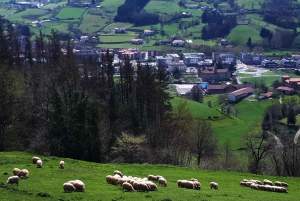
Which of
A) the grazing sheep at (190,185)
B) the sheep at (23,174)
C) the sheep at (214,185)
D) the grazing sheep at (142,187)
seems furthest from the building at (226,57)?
the sheep at (23,174)

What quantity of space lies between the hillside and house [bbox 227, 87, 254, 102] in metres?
93.8

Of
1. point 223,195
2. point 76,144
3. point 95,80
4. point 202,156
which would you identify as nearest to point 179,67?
point 95,80

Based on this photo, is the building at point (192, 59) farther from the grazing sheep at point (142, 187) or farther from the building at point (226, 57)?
the grazing sheep at point (142, 187)

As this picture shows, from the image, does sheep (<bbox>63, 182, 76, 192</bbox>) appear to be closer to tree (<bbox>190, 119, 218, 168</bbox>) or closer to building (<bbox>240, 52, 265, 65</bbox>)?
tree (<bbox>190, 119, 218, 168</bbox>)

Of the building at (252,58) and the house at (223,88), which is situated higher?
the building at (252,58)

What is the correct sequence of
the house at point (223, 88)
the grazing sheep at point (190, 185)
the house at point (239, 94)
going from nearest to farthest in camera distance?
the grazing sheep at point (190, 185), the house at point (239, 94), the house at point (223, 88)

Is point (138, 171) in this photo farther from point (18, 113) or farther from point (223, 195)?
point (18, 113)

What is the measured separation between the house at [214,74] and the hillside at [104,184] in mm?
128077

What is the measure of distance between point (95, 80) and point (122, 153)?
28607 millimetres

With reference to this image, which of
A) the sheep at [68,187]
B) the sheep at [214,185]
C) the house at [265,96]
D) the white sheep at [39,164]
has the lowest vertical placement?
the house at [265,96]

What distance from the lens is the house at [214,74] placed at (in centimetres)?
16988

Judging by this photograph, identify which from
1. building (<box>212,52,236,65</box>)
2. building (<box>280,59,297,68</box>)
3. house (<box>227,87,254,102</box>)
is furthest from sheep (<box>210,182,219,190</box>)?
building (<box>280,59,297,68</box>)

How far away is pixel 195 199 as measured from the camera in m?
28.5

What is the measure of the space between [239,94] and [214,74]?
34.0 m
